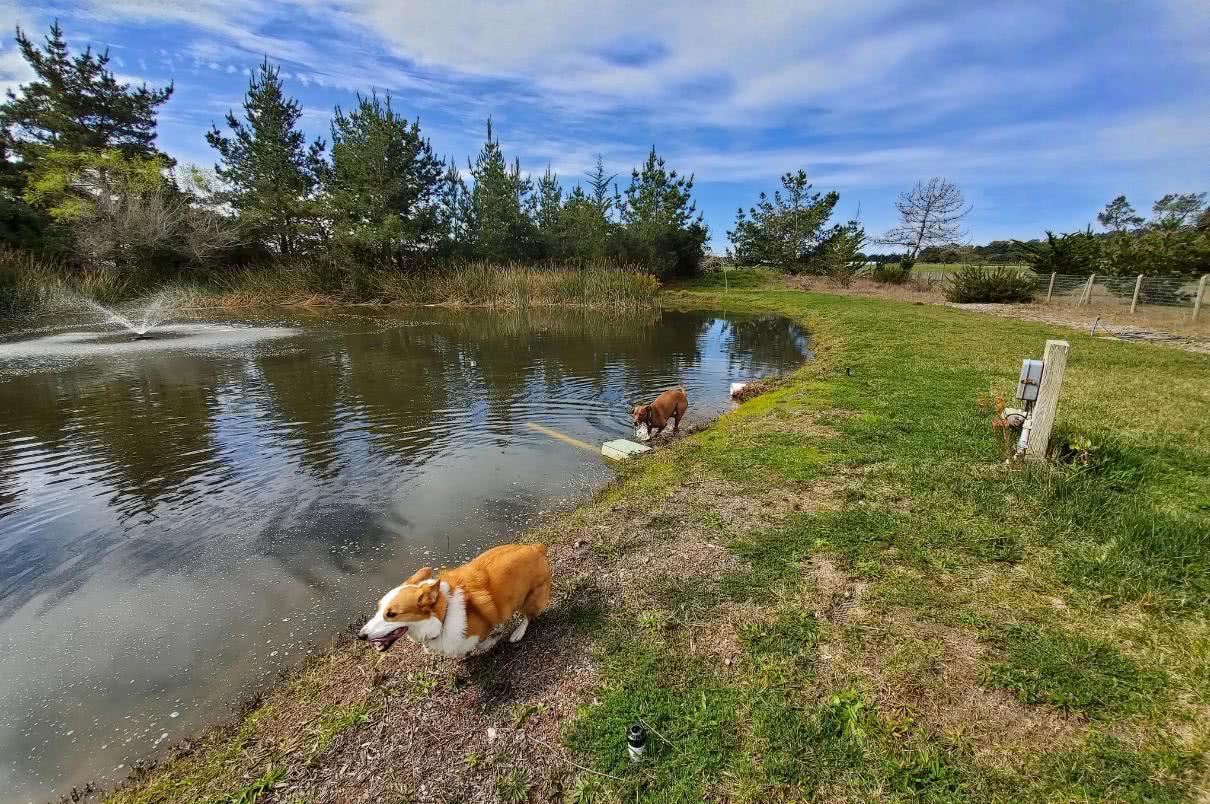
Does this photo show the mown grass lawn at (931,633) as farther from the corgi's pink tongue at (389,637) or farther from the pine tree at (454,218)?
the pine tree at (454,218)

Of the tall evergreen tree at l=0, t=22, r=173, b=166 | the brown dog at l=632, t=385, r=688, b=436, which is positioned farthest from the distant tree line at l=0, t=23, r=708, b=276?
the brown dog at l=632, t=385, r=688, b=436

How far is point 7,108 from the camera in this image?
1078 inches

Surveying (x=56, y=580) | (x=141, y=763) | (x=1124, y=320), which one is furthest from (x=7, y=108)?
(x=1124, y=320)

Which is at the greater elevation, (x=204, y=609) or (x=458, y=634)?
(x=458, y=634)

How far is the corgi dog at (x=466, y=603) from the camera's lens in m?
2.50

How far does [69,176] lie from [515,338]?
2960 cm

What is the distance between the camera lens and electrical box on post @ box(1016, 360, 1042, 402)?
4.25 meters

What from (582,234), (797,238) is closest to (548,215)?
(582,234)

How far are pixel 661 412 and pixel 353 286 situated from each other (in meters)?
29.2

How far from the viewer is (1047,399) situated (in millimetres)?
4266

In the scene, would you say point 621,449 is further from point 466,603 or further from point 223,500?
point 223,500

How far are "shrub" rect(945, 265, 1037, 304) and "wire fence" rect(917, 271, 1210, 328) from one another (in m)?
0.81

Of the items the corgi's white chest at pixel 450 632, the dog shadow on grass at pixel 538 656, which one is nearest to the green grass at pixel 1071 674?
the dog shadow on grass at pixel 538 656

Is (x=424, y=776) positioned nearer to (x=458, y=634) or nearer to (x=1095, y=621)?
→ (x=458, y=634)
